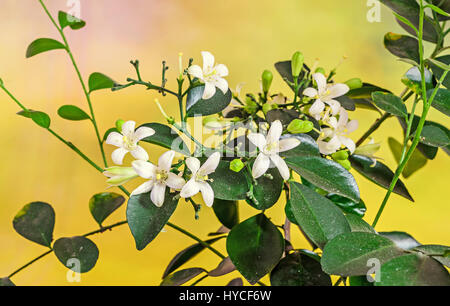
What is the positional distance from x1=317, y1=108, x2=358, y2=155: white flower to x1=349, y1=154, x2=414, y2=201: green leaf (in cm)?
6

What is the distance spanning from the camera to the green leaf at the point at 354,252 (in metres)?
0.36

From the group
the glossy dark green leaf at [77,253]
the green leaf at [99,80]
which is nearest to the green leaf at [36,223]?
the glossy dark green leaf at [77,253]

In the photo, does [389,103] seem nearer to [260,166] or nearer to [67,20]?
[260,166]

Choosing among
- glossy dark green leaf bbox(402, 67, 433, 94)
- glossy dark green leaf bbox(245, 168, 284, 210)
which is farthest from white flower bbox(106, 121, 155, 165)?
glossy dark green leaf bbox(402, 67, 433, 94)

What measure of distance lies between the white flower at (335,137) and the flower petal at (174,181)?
18cm

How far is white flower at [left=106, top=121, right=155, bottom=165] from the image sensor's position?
1.37 ft

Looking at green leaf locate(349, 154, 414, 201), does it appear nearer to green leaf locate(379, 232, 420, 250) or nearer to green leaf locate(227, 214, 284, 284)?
green leaf locate(379, 232, 420, 250)

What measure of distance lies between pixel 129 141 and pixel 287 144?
15 cm

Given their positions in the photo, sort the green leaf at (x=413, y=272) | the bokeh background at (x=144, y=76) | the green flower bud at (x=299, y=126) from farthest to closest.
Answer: the bokeh background at (x=144, y=76), the green flower bud at (x=299, y=126), the green leaf at (x=413, y=272)

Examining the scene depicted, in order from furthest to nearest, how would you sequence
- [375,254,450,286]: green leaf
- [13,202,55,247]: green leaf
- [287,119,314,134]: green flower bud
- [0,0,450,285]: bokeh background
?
[0,0,450,285]: bokeh background → [13,202,55,247]: green leaf → [287,119,314,134]: green flower bud → [375,254,450,286]: green leaf

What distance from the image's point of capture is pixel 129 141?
0.43 meters

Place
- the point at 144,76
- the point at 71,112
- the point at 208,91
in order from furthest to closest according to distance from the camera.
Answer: the point at 144,76, the point at 71,112, the point at 208,91

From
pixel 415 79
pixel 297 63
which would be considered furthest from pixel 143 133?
pixel 415 79

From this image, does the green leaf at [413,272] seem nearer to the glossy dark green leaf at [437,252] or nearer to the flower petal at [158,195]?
the glossy dark green leaf at [437,252]
